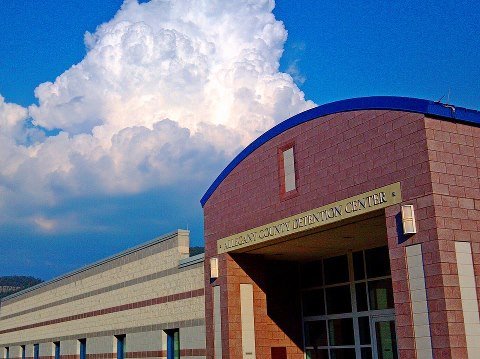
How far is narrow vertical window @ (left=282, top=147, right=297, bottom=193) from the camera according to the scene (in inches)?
747

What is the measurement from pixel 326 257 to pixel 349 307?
1.97 meters

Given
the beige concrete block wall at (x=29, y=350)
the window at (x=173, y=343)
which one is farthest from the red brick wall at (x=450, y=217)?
the beige concrete block wall at (x=29, y=350)

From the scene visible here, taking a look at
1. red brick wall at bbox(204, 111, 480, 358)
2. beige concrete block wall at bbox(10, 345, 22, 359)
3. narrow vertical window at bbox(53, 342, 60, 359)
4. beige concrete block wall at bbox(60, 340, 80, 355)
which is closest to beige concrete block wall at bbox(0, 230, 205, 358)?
beige concrete block wall at bbox(60, 340, 80, 355)

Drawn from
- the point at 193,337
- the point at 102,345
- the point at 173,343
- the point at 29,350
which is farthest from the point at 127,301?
the point at 29,350

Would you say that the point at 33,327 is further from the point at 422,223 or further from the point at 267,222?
the point at 422,223

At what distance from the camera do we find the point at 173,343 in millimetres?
25219

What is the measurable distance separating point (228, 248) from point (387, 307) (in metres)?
5.41

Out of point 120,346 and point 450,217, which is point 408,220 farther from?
point 120,346

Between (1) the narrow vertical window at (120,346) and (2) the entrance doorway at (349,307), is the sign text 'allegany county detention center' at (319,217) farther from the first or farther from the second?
(1) the narrow vertical window at (120,346)

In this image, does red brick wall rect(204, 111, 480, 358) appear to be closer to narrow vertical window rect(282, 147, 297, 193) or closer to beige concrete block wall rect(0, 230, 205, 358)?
narrow vertical window rect(282, 147, 297, 193)

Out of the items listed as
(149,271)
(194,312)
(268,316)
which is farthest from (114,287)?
(268,316)

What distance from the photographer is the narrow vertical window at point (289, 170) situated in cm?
1898

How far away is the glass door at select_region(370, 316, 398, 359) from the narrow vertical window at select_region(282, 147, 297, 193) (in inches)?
202

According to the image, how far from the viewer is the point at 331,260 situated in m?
22.7
